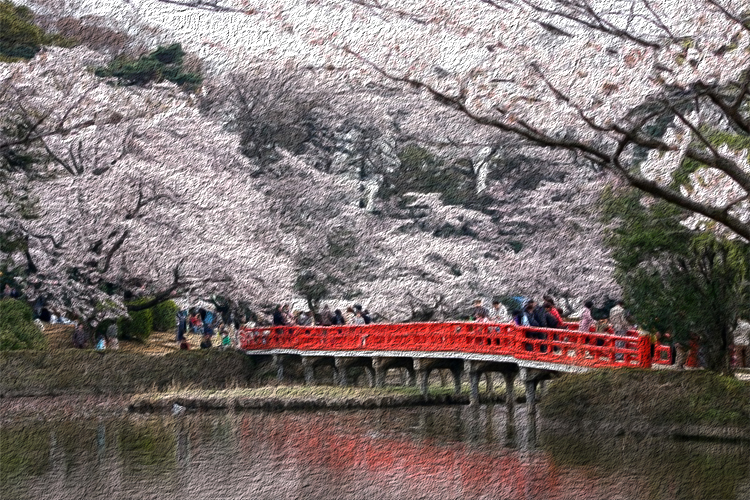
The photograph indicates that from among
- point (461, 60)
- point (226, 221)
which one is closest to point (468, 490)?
point (461, 60)

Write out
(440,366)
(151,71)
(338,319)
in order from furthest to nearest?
(440,366)
(338,319)
(151,71)

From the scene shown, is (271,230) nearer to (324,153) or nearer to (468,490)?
(324,153)

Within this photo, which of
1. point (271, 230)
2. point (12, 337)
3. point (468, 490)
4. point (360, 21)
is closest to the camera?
point (468, 490)

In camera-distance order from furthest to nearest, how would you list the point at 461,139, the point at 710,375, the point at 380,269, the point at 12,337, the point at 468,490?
1. the point at 380,269
2. the point at 12,337
3. the point at 710,375
4. the point at 461,139
5. the point at 468,490

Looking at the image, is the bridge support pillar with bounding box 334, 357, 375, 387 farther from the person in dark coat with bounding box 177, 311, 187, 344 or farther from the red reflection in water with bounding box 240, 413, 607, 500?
the red reflection in water with bounding box 240, 413, 607, 500

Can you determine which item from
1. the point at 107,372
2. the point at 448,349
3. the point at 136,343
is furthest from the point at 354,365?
the point at 107,372

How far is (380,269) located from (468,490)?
440cm

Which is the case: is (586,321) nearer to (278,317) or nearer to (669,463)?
(278,317)

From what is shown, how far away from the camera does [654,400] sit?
706cm

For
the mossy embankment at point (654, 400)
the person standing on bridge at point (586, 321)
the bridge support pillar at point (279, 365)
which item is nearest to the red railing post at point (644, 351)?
the mossy embankment at point (654, 400)

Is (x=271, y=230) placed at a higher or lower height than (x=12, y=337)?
higher

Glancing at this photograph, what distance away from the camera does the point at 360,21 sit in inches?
234

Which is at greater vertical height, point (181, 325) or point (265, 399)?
point (181, 325)

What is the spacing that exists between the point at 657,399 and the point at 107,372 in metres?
4.20
